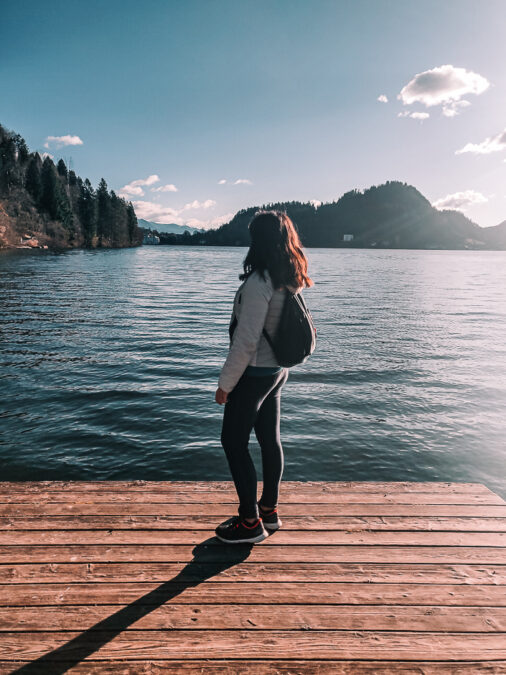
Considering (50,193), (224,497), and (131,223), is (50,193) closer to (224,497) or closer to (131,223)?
(131,223)

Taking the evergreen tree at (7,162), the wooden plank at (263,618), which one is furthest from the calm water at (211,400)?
the evergreen tree at (7,162)

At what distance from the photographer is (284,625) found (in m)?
2.71

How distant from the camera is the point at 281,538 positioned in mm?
3604

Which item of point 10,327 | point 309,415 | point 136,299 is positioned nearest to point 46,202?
point 136,299

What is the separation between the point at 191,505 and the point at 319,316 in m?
18.7

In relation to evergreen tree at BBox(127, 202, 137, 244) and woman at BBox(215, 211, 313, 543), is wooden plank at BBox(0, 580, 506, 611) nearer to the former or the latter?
woman at BBox(215, 211, 313, 543)

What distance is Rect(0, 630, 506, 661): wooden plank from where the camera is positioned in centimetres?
251

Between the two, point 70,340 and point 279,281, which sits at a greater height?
point 279,281

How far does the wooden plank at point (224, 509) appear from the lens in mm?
Answer: 3936

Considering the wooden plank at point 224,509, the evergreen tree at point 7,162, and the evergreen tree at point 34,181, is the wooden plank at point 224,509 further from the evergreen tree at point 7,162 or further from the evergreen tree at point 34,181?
the evergreen tree at point 34,181

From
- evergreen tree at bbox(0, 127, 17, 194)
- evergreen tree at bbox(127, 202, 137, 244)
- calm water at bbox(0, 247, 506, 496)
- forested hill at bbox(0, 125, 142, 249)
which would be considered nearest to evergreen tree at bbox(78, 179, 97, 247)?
forested hill at bbox(0, 125, 142, 249)

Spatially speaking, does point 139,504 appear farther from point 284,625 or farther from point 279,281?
point 279,281

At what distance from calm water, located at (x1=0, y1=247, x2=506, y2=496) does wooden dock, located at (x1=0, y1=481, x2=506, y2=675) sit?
115 inches

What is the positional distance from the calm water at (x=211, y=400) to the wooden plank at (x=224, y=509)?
282 centimetres
